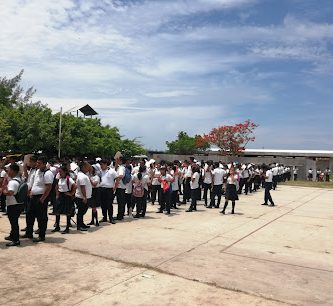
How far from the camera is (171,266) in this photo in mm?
6504

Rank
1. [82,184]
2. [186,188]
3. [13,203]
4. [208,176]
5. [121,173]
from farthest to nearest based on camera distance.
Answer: [186,188], [208,176], [121,173], [82,184], [13,203]

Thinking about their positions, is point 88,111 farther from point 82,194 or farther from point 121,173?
point 82,194

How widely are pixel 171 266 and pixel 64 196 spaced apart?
3584 mm

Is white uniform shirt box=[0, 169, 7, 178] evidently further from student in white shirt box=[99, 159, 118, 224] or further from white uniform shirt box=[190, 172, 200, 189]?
white uniform shirt box=[190, 172, 200, 189]

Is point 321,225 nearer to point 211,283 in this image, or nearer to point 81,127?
point 211,283

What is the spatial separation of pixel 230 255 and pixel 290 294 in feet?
6.49

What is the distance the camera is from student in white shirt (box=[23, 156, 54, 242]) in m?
7.90

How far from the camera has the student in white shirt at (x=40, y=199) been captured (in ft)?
25.9

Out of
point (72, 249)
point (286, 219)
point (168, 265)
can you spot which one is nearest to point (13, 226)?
point (72, 249)

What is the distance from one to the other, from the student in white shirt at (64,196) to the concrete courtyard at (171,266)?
0.46 meters

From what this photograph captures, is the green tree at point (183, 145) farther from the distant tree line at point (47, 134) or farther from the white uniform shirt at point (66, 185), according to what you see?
the white uniform shirt at point (66, 185)

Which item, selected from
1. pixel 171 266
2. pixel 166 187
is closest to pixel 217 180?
pixel 166 187

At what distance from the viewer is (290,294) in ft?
18.0

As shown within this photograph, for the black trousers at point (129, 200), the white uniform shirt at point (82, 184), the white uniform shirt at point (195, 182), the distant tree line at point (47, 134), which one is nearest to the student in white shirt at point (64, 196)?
the white uniform shirt at point (82, 184)
